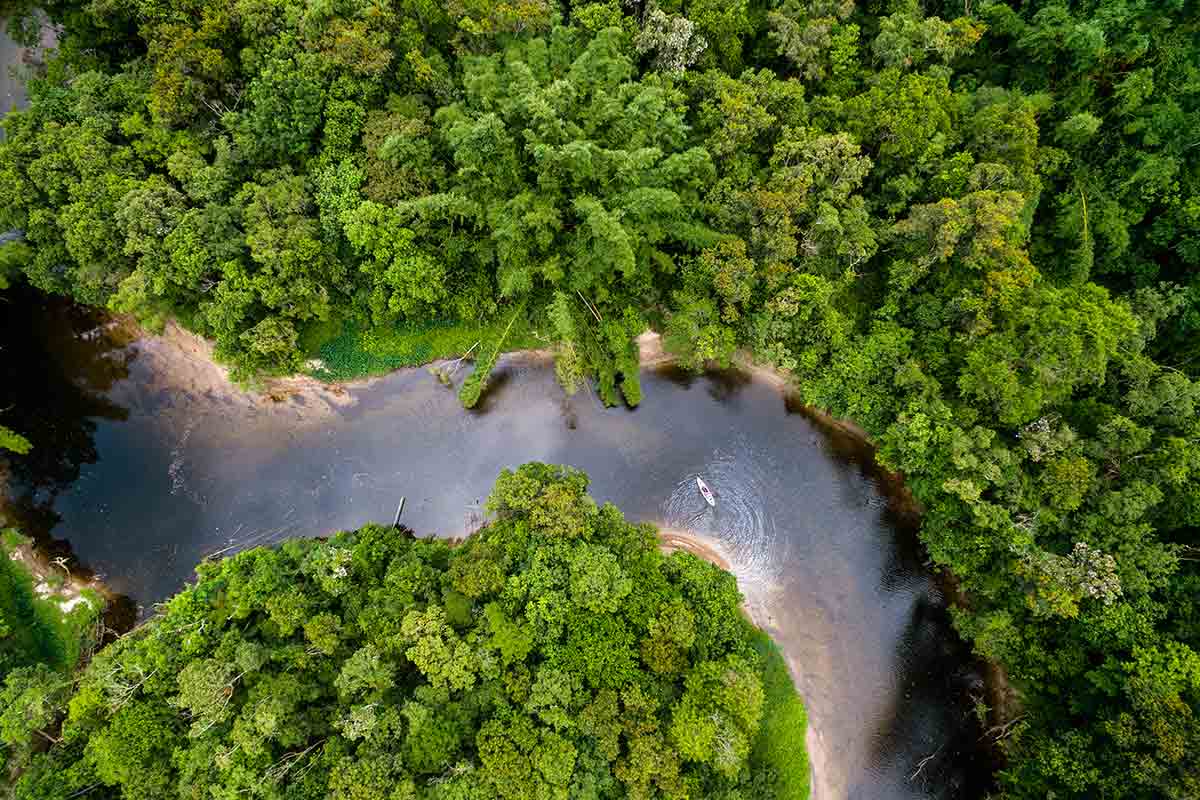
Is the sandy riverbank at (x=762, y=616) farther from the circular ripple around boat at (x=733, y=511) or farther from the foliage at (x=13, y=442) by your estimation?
the foliage at (x=13, y=442)

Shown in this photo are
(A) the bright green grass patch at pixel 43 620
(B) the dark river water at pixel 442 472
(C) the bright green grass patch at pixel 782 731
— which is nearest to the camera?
(C) the bright green grass patch at pixel 782 731

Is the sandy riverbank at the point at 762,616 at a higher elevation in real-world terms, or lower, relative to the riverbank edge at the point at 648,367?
lower

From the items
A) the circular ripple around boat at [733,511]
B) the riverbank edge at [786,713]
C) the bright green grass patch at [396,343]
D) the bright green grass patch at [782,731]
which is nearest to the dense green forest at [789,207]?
the bright green grass patch at [396,343]

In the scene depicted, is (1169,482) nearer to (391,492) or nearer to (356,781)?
(356,781)

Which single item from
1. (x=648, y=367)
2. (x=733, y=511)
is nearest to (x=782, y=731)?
(x=733, y=511)

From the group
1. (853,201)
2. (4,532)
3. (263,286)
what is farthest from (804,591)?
(4,532)
